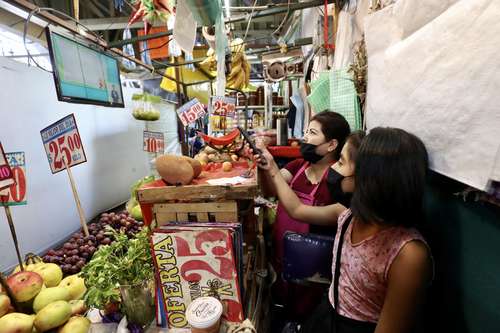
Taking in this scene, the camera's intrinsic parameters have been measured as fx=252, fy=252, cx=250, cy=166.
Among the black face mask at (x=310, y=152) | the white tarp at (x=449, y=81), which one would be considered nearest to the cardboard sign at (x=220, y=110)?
the black face mask at (x=310, y=152)

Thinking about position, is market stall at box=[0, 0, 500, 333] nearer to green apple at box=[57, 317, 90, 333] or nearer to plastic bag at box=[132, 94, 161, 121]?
green apple at box=[57, 317, 90, 333]

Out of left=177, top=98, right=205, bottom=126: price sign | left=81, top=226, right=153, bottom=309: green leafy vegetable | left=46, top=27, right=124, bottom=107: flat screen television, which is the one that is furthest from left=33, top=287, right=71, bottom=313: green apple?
left=177, top=98, right=205, bottom=126: price sign

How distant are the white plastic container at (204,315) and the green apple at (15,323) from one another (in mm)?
826

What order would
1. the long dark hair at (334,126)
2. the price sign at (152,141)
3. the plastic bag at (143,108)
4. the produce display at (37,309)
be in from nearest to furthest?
the produce display at (37,309), the long dark hair at (334,126), the price sign at (152,141), the plastic bag at (143,108)

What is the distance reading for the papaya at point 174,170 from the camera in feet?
3.51

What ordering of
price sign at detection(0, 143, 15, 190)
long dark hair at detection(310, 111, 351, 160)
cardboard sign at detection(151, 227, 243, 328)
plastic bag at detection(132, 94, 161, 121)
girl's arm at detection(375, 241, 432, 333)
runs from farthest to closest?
plastic bag at detection(132, 94, 161, 121) → long dark hair at detection(310, 111, 351, 160) → price sign at detection(0, 143, 15, 190) → cardboard sign at detection(151, 227, 243, 328) → girl's arm at detection(375, 241, 432, 333)

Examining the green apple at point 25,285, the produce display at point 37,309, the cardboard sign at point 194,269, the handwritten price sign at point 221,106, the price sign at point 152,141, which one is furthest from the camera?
the price sign at point 152,141

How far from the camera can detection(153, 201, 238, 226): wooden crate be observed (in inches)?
42.8

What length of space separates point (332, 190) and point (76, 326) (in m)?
1.42

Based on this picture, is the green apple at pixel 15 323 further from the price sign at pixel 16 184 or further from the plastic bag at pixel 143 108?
the plastic bag at pixel 143 108

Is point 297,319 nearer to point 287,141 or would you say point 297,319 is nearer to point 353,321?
point 353,321

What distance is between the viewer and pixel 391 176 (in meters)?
0.83

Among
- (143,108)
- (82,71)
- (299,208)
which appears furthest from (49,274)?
(143,108)

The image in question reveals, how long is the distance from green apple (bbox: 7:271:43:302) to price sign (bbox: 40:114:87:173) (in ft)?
4.20
